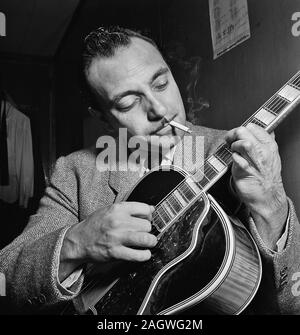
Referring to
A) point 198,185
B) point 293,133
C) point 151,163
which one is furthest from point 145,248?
point 293,133

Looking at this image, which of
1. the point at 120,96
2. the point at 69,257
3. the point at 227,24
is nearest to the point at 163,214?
the point at 69,257

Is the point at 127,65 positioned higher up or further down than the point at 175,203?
higher up

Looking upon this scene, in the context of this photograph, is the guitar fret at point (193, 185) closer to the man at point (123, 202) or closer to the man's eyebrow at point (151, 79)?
the man at point (123, 202)

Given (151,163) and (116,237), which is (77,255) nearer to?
(116,237)

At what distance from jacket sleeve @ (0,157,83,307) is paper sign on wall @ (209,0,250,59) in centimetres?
58

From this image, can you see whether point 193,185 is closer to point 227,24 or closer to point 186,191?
point 186,191

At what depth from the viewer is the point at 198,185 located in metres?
0.72

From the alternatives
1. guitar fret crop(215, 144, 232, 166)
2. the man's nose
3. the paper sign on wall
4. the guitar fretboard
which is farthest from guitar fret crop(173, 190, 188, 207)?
the paper sign on wall

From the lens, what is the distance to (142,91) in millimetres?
888

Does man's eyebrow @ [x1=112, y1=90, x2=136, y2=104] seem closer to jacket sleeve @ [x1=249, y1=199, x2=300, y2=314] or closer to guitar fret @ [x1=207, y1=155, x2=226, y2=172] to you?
guitar fret @ [x1=207, y1=155, x2=226, y2=172]

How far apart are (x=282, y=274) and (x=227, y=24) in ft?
2.32

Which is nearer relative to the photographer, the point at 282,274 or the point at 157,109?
the point at 282,274

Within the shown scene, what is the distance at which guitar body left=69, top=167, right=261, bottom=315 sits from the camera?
627mm

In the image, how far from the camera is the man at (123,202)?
0.64 metres
